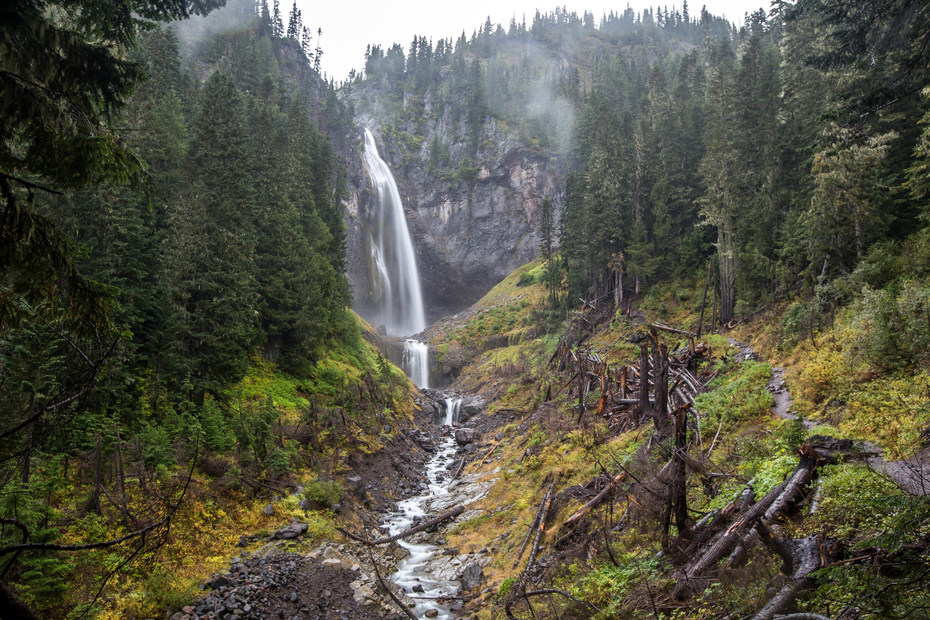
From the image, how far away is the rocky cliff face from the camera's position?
8262cm

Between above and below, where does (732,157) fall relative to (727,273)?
above

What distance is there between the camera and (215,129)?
22.9 meters

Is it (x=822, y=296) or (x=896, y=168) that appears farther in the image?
(x=896, y=168)

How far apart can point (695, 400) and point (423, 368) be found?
3978 cm

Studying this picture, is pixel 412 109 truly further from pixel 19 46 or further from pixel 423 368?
pixel 19 46

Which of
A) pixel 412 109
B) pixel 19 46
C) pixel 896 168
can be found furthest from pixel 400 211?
pixel 19 46

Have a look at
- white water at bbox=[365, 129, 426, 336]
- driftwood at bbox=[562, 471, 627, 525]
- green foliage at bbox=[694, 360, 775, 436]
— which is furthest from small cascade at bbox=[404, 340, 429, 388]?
driftwood at bbox=[562, 471, 627, 525]

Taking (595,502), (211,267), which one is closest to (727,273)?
(595,502)

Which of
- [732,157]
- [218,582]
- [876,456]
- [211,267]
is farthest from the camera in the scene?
[732,157]

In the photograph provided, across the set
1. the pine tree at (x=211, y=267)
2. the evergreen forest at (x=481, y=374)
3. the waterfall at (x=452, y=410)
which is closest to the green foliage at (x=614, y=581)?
the evergreen forest at (x=481, y=374)

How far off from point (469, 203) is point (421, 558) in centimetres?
7757

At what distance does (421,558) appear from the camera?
45.5 feet

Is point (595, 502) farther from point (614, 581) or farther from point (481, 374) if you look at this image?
point (481, 374)

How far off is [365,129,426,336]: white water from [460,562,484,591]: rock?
59.4 m
